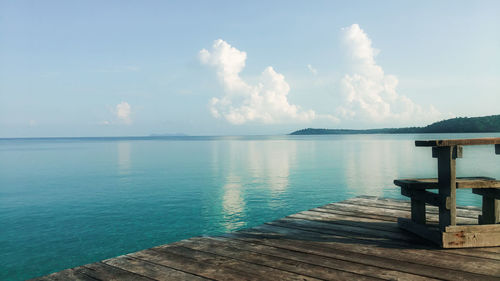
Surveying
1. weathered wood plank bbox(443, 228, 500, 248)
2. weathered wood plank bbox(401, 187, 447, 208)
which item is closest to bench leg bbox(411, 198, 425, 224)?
weathered wood plank bbox(401, 187, 447, 208)

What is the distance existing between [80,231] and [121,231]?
5.17 ft

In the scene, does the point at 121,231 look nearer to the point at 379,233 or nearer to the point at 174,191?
the point at 174,191

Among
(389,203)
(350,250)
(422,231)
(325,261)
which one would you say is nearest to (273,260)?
(325,261)

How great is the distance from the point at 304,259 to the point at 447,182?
2222mm

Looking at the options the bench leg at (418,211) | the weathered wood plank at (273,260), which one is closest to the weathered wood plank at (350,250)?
the weathered wood plank at (273,260)

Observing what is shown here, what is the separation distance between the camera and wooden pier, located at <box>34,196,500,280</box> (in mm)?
3887

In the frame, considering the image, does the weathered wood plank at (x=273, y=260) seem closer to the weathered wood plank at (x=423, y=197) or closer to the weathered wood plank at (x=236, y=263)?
the weathered wood plank at (x=236, y=263)

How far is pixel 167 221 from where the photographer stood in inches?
582

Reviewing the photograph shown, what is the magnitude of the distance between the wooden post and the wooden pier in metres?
0.44

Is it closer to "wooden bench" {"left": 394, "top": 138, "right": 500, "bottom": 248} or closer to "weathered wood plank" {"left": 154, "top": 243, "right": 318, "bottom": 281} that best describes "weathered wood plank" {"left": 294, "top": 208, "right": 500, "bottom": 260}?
"wooden bench" {"left": 394, "top": 138, "right": 500, "bottom": 248}

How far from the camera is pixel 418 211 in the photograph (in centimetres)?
539

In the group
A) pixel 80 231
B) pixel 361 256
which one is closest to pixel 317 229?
pixel 361 256

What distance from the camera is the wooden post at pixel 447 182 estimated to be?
4.57 m

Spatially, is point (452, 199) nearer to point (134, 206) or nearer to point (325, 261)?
point (325, 261)
